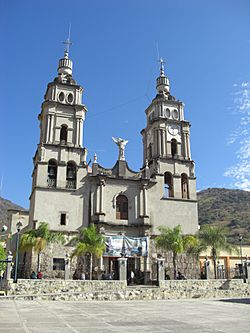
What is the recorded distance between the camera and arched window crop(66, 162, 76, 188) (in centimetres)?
3688

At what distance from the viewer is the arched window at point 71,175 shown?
36.9 m

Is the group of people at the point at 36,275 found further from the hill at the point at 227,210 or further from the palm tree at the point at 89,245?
the hill at the point at 227,210

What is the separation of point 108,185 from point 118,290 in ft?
46.0

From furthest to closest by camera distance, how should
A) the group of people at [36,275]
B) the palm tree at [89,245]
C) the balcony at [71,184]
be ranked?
the balcony at [71,184], the palm tree at [89,245], the group of people at [36,275]

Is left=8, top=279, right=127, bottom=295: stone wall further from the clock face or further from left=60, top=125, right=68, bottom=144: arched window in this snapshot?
the clock face

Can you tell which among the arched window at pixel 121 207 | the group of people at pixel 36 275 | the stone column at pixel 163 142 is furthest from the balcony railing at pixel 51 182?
the stone column at pixel 163 142

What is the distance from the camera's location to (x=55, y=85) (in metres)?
40.0

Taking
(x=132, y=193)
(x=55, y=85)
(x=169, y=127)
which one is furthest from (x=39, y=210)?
(x=169, y=127)

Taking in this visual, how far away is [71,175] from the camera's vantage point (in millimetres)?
37656

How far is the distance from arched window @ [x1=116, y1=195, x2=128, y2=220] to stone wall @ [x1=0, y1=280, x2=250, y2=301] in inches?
429

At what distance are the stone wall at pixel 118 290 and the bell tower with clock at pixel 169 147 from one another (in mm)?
12219

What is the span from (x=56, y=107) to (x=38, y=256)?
53.1 ft

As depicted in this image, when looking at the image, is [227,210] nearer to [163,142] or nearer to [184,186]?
[184,186]

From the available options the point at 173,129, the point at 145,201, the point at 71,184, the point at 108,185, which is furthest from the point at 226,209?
the point at 71,184
